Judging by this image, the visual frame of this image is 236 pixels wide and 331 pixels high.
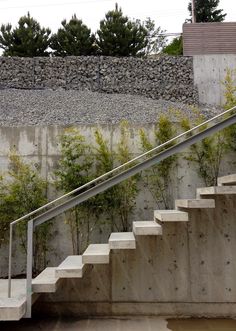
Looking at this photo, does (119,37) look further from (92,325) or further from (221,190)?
(92,325)

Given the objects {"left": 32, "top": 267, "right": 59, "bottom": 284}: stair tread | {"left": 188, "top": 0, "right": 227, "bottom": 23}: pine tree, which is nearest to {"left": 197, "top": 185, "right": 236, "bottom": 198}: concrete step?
{"left": 32, "top": 267, "right": 59, "bottom": 284}: stair tread

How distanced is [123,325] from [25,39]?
983 centimetres

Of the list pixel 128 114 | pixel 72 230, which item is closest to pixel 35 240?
pixel 72 230

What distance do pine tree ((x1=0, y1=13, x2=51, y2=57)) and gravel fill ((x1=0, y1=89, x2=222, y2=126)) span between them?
3.78 meters

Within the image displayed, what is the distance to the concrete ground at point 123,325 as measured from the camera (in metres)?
2.73

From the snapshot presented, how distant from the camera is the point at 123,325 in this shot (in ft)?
9.23

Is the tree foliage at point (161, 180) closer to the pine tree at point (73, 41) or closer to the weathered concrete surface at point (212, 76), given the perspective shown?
the weathered concrete surface at point (212, 76)

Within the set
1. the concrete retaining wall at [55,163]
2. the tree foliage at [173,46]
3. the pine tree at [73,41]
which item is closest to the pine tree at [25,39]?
the pine tree at [73,41]

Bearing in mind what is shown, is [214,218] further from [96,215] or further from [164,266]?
[96,215]

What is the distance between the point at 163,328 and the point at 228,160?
183 cm

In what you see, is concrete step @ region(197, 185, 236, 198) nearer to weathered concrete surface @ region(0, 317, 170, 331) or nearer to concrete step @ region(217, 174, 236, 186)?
concrete step @ region(217, 174, 236, 186)

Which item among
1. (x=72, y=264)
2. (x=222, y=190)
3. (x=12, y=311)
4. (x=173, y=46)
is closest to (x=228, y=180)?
(x=222, y=190)

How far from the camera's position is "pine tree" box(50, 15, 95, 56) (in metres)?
10.1

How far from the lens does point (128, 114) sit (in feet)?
17.9
